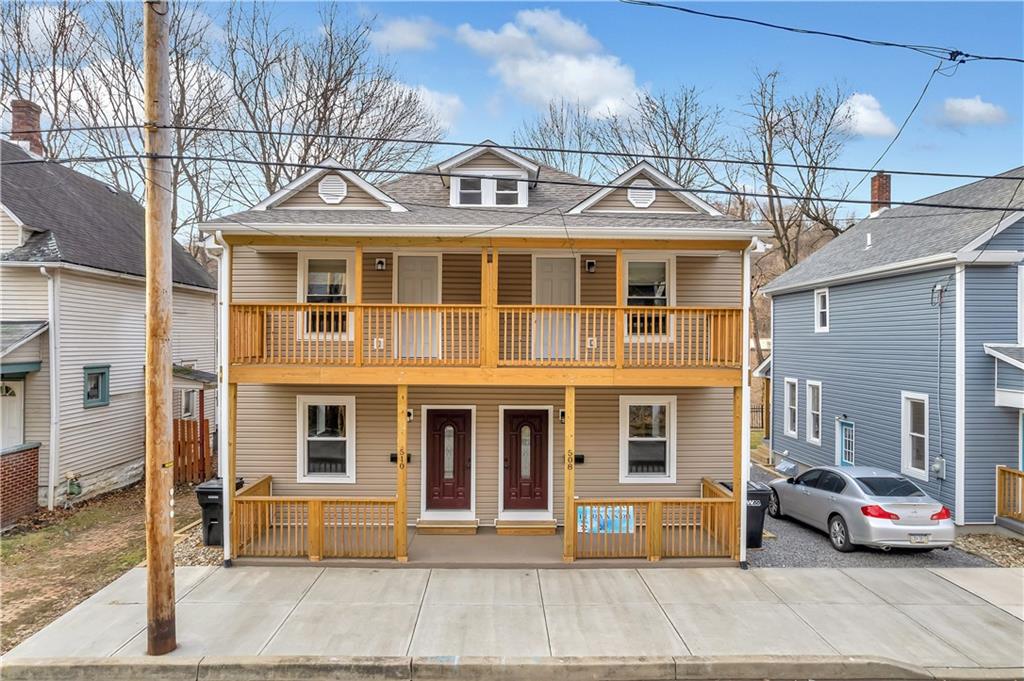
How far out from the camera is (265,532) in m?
9.57

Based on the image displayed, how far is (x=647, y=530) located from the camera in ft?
29.1

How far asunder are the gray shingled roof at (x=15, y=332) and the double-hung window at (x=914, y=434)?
62.8 feet

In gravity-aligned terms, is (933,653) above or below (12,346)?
below

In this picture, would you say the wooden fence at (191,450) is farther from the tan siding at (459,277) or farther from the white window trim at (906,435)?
the white window trim at (906,435)

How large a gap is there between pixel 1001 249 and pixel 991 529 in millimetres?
5640

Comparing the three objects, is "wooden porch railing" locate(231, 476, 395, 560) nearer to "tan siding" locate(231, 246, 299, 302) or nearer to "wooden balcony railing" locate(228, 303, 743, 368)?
"wooden balcony railing" locate(228, 303, 743, 368)

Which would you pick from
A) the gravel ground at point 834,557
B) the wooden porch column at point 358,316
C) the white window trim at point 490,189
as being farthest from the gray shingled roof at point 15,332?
the gravel ground at point 834,557

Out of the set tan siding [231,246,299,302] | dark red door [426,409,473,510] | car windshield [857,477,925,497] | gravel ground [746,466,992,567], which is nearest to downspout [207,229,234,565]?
tan siding [231,246,299,302]

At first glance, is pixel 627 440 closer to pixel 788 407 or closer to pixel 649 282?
pixel 649 282

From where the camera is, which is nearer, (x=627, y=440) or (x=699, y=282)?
(x=627, y=440)

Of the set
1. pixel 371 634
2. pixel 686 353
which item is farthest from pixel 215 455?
pixel 686 353

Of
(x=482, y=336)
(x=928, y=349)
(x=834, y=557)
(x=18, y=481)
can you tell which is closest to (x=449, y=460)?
(x=482, y=336)

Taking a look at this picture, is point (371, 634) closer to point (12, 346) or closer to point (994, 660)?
point (994, 660)

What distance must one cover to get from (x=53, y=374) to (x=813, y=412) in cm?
1964
